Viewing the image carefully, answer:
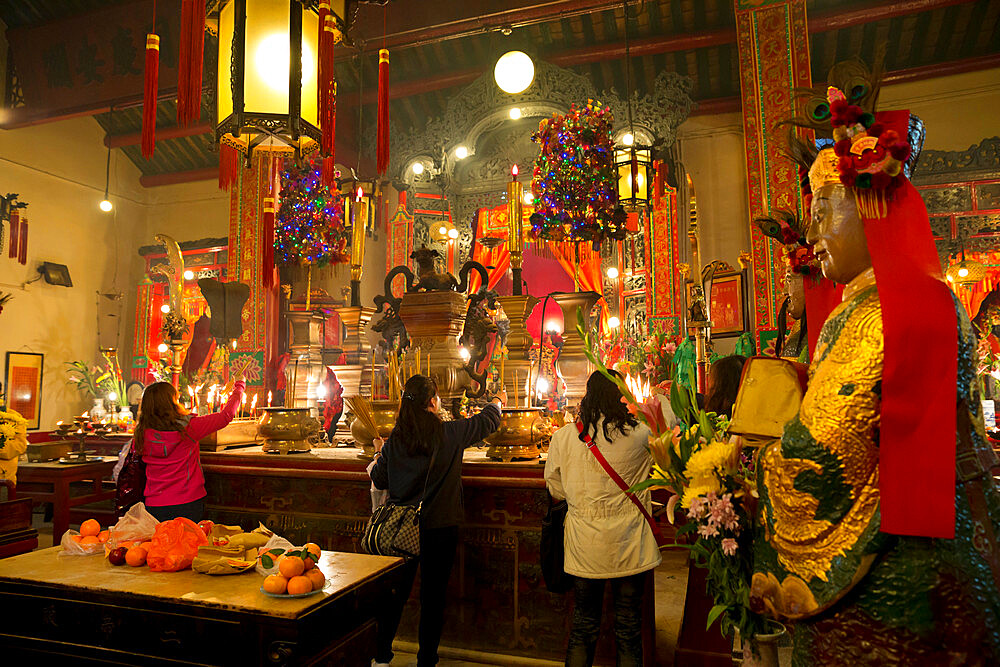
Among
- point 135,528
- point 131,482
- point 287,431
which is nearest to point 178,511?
point 131,482

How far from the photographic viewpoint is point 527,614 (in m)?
2.98

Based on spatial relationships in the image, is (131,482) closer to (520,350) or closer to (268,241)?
(268,241)

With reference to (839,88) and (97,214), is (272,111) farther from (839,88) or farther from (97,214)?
(97,214)

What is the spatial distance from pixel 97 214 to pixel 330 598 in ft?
35.8

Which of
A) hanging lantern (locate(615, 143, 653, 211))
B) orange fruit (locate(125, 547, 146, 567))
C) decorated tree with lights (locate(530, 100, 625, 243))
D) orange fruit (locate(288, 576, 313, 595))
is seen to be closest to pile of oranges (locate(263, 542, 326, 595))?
orange fruit (locate(288, 576, 313, 595))

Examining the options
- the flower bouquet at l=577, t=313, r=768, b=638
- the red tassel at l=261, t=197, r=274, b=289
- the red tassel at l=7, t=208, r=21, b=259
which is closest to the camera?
the flower bouquet at l=577, t=313, r=768, b=638

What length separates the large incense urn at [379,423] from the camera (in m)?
3.28

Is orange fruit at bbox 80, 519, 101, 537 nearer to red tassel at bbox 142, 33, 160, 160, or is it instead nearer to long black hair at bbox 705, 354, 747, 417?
red tassel at bbox 142, 33, 160, 160

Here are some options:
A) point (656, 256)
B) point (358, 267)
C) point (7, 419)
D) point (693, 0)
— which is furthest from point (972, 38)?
point (7, 419)

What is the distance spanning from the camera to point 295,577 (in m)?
→ 1.80

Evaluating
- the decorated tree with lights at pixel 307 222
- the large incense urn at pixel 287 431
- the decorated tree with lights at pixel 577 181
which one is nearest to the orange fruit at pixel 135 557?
the large incense urn at pixel 287 431

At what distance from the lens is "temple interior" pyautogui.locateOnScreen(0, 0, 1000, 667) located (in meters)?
1.10

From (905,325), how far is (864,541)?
364 millimetres

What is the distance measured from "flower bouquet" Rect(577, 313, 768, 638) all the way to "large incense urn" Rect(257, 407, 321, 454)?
2.67 metres
